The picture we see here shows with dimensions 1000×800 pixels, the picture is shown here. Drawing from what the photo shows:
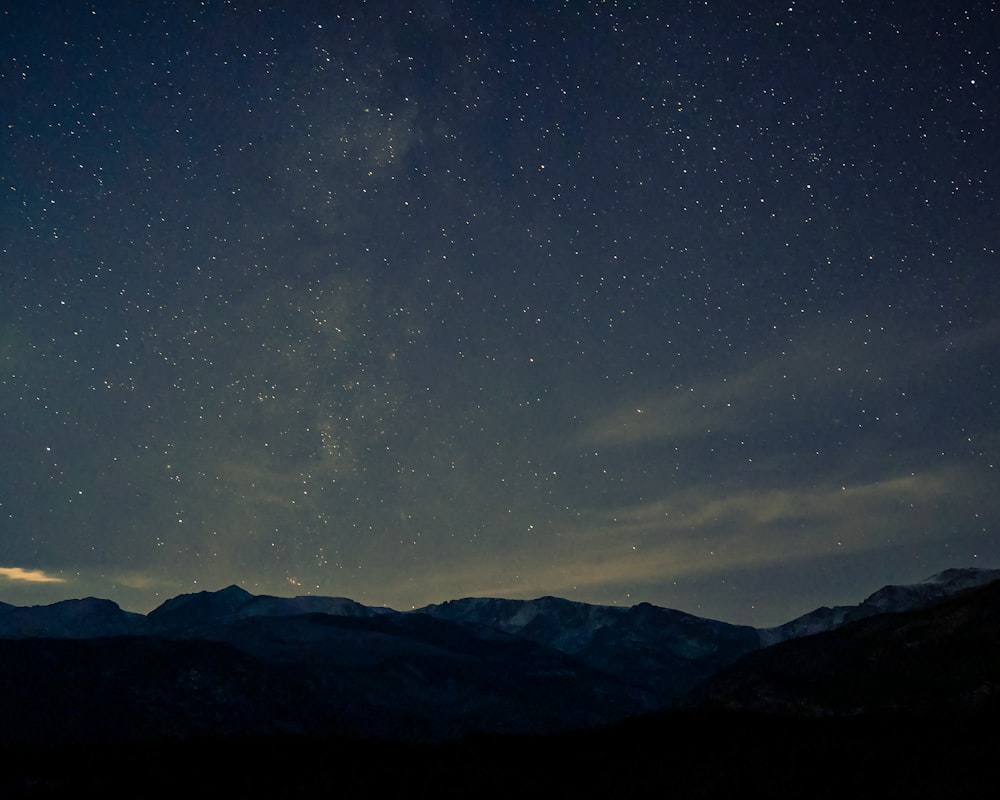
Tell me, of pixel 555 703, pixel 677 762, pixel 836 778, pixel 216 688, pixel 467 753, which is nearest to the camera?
pixel 836 778


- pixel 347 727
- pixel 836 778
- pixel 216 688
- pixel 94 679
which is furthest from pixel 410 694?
pixel 836 778

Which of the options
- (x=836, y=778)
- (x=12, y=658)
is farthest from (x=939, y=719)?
(x=12, y=658)

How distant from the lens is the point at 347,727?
130m

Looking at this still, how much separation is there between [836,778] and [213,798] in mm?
18978

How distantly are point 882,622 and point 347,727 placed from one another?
316 feet

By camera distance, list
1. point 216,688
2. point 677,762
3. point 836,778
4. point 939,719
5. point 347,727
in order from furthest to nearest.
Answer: point 347,727
point 216,688
point 939,719
point 677,762
point 836,778

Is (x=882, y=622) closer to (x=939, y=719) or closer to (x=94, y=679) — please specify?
(x=939, y=719)

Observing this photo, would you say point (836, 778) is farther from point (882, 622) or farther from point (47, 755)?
point (882, 622)

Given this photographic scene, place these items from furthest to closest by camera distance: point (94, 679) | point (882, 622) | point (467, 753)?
point (94, 679) < point (882, 622) < point (467, 753)

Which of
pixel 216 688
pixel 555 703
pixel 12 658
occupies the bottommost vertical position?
pixel 555 703

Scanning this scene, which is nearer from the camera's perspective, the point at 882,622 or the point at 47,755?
the point at 47,755

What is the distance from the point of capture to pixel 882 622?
344 ft

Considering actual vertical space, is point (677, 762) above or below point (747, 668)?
above

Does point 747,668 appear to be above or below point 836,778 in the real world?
below
